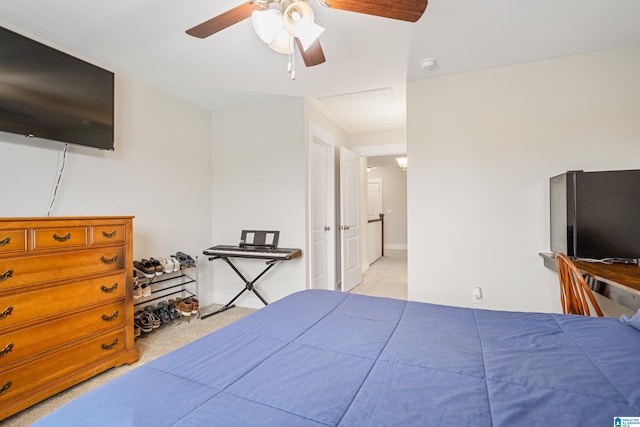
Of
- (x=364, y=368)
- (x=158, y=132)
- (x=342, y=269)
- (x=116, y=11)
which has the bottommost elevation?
(x=342, y=269)

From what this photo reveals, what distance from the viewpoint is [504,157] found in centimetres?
275

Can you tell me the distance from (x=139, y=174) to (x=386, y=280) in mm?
3903

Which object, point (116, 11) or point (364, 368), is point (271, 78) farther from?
point (364, 368)

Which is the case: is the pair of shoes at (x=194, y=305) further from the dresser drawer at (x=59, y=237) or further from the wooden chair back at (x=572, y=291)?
the wooden chair back at (x=572, y=291)

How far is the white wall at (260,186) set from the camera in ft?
11.6

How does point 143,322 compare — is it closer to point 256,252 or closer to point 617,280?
point 256,252

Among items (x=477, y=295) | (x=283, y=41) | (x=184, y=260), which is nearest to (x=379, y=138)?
(x=477, y=295)

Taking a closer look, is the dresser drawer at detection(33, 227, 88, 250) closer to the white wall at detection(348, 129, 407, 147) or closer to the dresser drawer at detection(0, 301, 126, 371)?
the dresser drawer at detection(0, 301, 126, 371)

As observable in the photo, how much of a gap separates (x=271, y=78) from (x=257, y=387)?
280 cm

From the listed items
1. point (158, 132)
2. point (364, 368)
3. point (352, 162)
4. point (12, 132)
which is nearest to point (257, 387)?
point (364, 368)

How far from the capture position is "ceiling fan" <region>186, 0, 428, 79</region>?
1406 millimetres

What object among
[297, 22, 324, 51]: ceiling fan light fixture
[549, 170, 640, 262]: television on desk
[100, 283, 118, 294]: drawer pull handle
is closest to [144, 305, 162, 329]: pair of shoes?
[100, 283, 118, 294]: drawer pull handle

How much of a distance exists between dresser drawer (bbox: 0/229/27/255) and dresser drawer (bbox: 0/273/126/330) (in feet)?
0.85

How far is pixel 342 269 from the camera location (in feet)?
13.9
